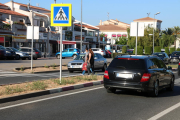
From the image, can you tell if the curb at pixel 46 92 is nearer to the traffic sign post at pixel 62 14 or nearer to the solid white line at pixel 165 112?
the traffic sign post at pixel 62 14

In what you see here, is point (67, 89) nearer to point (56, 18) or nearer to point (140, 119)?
point (56, 18)

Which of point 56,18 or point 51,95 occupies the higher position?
point 56,18

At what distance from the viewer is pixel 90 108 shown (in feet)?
27.1

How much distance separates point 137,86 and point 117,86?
2.30 feet

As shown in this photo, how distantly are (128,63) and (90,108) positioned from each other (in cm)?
296

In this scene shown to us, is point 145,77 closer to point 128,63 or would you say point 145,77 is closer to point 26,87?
point 128,63

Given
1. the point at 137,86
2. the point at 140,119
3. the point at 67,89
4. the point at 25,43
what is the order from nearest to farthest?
the point at 140,119
the point at 137,86
the point at 67,89
the point at 25,43

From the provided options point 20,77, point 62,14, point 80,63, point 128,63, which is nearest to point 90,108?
point 128,63

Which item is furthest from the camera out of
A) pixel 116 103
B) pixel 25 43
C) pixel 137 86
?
pixel 25 43

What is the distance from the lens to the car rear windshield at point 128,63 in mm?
10445

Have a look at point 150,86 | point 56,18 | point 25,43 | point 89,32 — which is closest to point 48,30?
point 25,43

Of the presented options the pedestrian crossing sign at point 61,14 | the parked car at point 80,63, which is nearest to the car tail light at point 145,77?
the pedestrian crossing sign at point 61,14

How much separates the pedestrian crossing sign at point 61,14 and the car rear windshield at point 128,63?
3.35 meters

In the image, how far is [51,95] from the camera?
1067 cm
